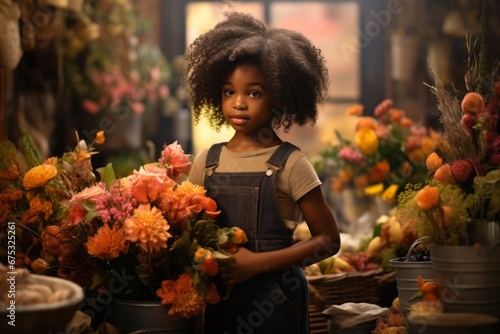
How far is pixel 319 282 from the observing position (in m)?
2.93

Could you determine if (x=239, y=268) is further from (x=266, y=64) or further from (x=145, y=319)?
(x=266, y=64)

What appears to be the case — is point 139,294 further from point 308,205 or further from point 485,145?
point 485,145

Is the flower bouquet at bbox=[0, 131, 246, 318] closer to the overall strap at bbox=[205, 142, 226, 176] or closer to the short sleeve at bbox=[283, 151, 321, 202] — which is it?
the overall strap at bbox=[205, 142, 226, 176]

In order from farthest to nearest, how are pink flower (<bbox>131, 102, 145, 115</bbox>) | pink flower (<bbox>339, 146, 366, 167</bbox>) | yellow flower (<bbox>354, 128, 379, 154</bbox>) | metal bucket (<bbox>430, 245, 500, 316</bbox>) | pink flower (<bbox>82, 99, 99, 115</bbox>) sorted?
pink flower (<bbox>131, 102, 145, 115</bbox>)
pink flower (<bbox>82, 99, 99, 115</bbox>)
pink flower (<bbox>339, 146, 366, 167</bbox>)
yellow flower (<bbox>354, 128, 379, 154</bbox>)
metal bucket (<bbox>430, 245, 500, 316</bbox>)

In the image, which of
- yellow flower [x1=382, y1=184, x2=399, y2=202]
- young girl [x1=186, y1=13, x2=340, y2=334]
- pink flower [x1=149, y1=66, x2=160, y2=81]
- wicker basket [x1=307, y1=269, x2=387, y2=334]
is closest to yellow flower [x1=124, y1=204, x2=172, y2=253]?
young girl [x1=186, y1=13, x2=340, y2=334]

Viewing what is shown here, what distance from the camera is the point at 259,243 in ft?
7.18

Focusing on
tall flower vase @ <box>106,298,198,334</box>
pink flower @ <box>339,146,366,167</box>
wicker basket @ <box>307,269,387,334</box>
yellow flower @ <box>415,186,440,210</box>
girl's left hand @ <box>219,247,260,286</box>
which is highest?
yellow flower @ <box>415,186,440,210</box>

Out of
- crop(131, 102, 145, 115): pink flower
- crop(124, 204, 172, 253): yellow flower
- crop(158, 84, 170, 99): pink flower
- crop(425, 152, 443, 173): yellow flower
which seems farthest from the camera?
crop(158, 84, 170, 99): pink flower

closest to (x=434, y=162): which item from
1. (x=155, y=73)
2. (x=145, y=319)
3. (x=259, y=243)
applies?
(x=259, y=243)

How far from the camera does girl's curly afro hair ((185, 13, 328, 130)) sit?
7.29 ft

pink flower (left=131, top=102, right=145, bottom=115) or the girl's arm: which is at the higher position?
pink flower (left=131, top=102, right=145, bottom=115)

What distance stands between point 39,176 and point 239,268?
624 millimetres

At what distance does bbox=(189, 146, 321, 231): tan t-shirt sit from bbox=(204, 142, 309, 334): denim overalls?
0.07 feet

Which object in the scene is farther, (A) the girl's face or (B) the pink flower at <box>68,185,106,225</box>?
(A) the girl's face
